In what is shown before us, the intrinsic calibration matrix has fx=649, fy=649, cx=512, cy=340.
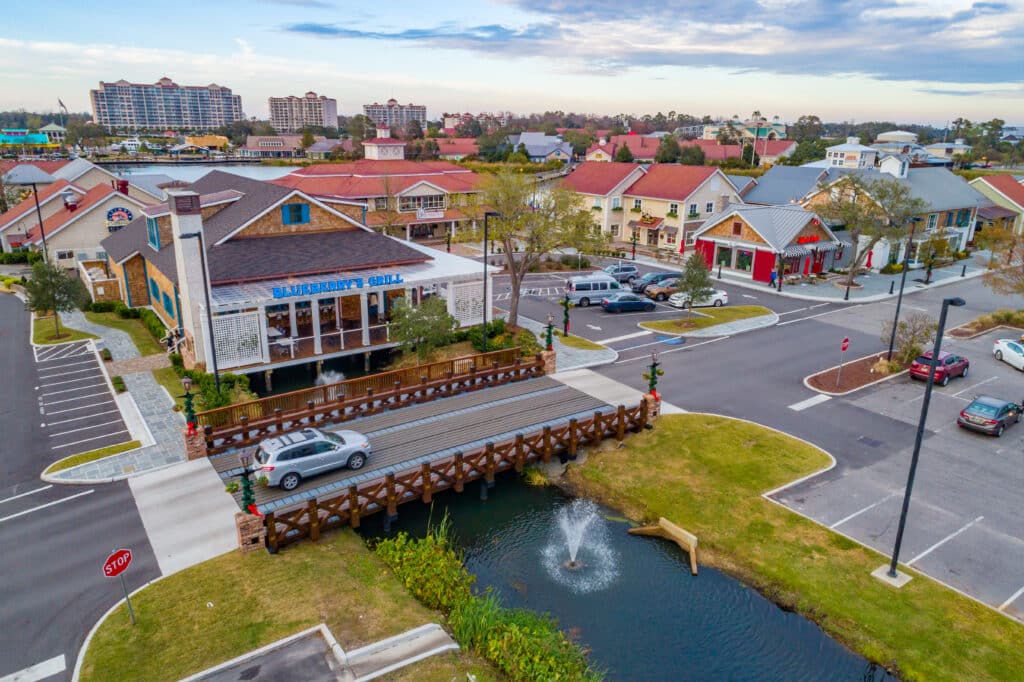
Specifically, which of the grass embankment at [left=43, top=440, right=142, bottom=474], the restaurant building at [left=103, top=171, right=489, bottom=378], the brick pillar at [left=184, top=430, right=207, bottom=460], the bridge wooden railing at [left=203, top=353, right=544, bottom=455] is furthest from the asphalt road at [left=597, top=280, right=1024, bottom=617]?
the grass embankment at [left=43, top=440, right=142, bottom=474]

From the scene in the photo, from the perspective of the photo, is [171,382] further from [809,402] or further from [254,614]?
[809,402]

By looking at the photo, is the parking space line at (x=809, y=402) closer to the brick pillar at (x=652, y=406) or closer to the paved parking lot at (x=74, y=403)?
the brick pillar at (x=652, y=406)

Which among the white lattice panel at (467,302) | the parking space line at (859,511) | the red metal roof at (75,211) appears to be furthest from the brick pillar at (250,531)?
the red metal roof at (75,211)

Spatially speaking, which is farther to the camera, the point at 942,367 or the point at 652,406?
the point at 942,367

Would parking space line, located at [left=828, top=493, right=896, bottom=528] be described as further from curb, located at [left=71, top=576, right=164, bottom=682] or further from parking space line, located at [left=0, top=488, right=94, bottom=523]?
parking space line, located at [left=0, top=488, right=94, bottom=523]

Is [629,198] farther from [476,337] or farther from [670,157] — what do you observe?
[670,157]

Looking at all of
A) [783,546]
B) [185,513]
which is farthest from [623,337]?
[185,513]
